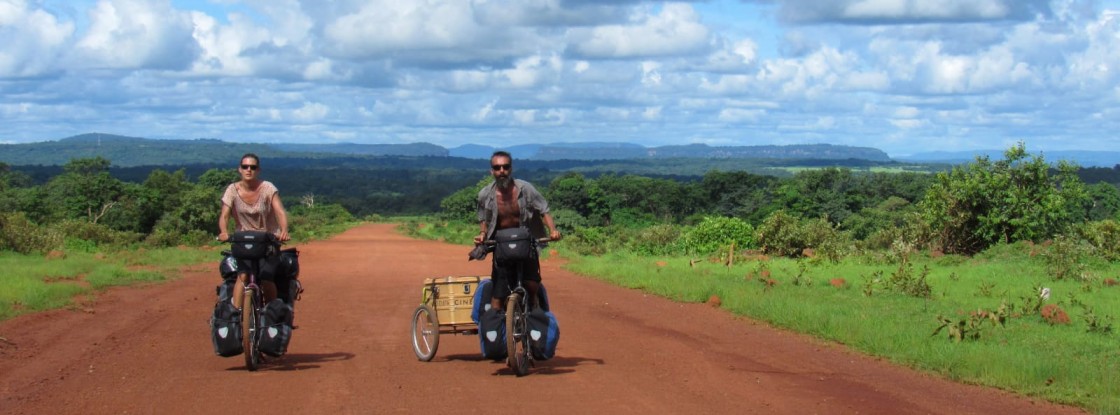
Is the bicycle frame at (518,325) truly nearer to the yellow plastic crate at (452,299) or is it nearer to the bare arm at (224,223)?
the yellow plastic crate at (452,299)

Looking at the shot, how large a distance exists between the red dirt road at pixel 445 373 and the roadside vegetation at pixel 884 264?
0.60 metres

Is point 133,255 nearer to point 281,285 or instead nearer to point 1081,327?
point 281,285

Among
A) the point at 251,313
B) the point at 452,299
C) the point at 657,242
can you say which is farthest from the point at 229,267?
the point at 657,242

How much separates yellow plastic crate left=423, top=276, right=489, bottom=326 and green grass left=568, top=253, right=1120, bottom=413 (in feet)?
13.1

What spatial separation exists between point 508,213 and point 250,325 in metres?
2.27

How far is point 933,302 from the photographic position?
15.3 m

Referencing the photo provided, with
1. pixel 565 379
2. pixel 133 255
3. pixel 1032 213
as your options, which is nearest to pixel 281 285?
pixel 565 379

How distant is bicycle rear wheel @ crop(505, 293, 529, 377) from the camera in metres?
8.70

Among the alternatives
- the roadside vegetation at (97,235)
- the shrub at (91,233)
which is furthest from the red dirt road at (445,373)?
the shrub at (91,233)

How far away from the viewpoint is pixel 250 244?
8961mm

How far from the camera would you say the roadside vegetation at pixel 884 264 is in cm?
1088

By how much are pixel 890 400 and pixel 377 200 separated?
124967 mm

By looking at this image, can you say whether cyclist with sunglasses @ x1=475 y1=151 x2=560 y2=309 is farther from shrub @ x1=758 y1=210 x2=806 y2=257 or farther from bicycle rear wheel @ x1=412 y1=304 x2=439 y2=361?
shrub @ x1=758 y1=210 x2=806 y2=257

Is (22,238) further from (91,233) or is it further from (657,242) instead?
(657,242)
